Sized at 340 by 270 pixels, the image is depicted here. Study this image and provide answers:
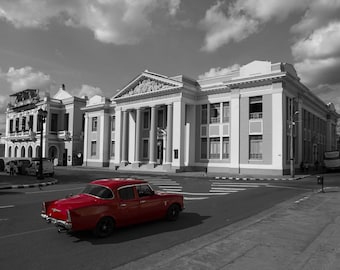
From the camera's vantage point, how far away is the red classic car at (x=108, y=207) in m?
7.30

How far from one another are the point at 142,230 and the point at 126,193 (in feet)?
3.66

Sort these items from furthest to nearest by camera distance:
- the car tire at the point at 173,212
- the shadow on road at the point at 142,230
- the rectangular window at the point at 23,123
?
the rectangular window at the point at 23,123 → the car tire at the point at 173,212 → the shadow on road at the point at 142,230

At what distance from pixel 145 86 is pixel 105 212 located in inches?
1346

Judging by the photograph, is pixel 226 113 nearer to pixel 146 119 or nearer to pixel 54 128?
pixel 146 119

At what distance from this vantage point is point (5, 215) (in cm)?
1027

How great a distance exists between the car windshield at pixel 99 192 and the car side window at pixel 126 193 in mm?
293

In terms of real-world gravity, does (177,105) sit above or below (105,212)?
above

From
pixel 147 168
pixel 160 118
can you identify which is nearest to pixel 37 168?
pixel 147 168

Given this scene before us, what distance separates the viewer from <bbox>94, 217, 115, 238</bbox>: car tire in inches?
299

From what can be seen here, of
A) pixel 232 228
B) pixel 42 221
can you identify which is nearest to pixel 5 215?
pixel 42 221

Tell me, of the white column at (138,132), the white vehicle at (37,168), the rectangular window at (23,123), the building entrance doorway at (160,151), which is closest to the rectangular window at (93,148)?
the white column at (138,132)

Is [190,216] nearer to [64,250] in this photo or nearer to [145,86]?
[64,250]

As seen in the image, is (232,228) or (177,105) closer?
(232,228)

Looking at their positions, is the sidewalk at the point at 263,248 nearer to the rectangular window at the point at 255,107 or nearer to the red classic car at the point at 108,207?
the red classic car at the point at 108,207
